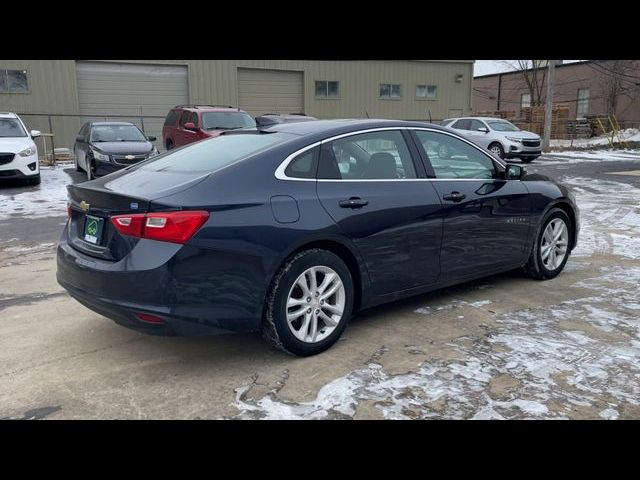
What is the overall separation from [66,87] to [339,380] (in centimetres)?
2048

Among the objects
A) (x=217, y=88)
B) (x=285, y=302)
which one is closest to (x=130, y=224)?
(x=285, y=302)

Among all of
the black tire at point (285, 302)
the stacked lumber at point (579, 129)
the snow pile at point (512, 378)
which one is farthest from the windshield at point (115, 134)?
the stacked lumber at point (579, 129)

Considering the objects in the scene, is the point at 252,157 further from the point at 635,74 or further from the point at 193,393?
the point at 635,74

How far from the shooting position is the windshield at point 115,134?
1447cm

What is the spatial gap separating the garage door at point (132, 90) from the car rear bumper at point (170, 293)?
19.9 meters

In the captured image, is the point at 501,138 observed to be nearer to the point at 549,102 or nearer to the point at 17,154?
the point at 549,102

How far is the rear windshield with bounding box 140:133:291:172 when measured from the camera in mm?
3846

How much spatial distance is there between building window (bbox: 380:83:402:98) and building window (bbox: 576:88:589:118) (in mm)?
18365

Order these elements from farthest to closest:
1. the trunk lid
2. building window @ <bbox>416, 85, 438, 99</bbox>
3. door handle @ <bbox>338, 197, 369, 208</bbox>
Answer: building window @ <bbox>416, 85, 438, 99</bbox> → door handle @ <bbox>338, 197, 369, 208</bbox> → the trunk lid

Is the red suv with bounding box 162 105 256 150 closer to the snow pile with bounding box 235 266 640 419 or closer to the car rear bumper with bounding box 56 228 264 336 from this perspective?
the car rear bumper with bounding box 56 228 264 336

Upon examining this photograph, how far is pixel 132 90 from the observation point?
21938 millimetres

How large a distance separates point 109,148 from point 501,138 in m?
12.6

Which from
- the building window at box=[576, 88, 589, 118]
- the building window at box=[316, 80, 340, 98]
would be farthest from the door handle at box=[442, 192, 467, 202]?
the building window at box=[576, 88, 589, 118]

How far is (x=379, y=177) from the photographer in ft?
13.9
